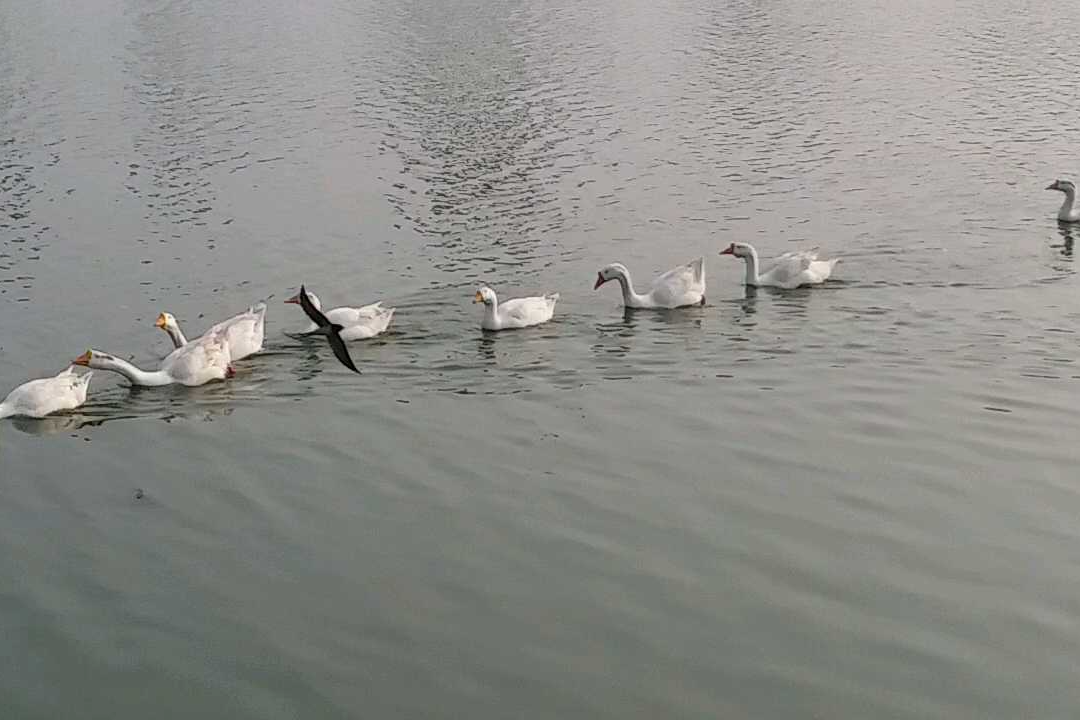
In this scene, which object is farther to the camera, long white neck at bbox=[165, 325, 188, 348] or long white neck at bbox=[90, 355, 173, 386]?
long white neck at bbox=[165, 325, 188, 348]

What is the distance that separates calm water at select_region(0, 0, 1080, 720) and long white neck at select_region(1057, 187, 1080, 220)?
478mm

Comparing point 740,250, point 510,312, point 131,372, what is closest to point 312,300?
point 510,312

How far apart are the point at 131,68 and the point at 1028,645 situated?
33.7 metres

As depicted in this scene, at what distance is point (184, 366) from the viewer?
15781mm

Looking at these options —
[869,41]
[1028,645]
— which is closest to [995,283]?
[1028,645]

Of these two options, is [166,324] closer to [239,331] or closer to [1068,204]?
[239,331]

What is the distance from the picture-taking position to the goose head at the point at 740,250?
742 inches

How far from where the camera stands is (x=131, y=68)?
3834 centimetres

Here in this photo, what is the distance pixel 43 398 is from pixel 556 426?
5471mm

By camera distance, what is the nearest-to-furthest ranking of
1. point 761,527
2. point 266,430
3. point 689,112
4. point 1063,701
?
point 1063,701 < point 761,527 < point 266,430 < point 689,112

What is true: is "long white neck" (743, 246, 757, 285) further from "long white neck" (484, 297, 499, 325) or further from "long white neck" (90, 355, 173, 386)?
"long white neck" (90, 355, 173, 386)

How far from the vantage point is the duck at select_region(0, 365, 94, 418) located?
1485cm

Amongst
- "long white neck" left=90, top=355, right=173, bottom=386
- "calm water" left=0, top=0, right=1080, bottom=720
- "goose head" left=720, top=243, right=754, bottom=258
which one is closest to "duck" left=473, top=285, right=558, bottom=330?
"calm water" left=0, top=0, right=1080, bottom=720

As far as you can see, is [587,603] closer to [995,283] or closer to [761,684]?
[761,684]
